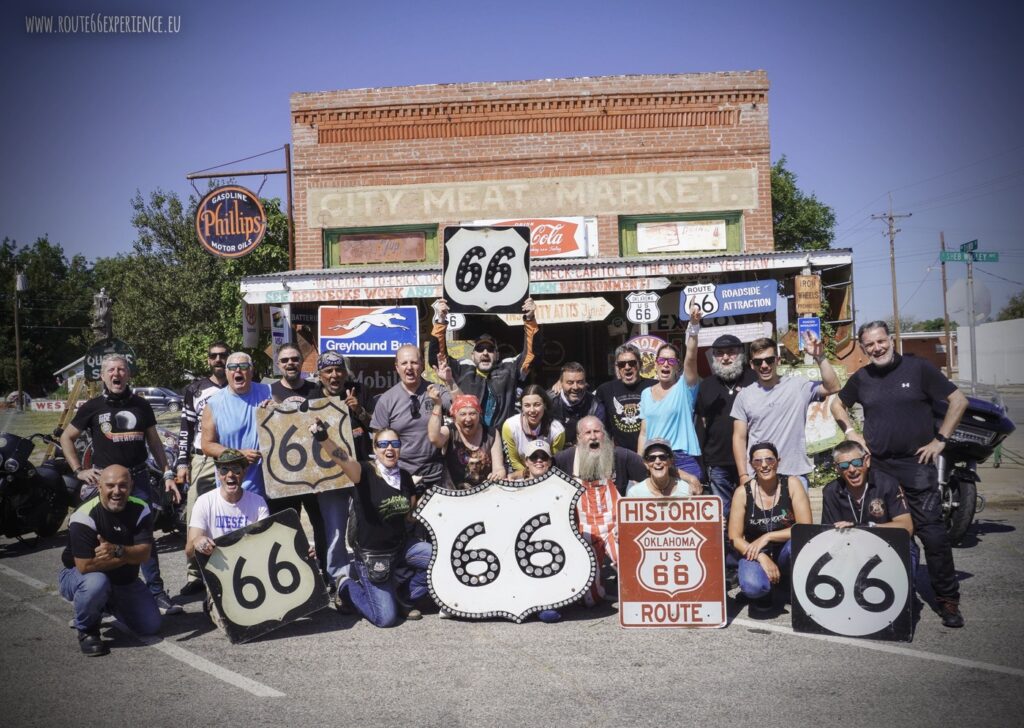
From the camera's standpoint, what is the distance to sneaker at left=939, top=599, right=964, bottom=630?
5598 millimetres

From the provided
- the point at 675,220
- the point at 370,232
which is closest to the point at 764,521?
the point at 675,220

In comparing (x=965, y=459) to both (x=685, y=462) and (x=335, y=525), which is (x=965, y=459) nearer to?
(x=685, y=462)

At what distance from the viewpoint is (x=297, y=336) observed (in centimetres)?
1582

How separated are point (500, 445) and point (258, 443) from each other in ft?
6.20

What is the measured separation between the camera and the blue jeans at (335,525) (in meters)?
6.69

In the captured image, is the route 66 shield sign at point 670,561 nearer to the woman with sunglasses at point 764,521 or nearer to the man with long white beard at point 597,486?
the woman with sunglasses at point 764,521

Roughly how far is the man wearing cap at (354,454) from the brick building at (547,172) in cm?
961

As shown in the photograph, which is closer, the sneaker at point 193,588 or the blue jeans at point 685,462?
the blue jeans at point 685,462

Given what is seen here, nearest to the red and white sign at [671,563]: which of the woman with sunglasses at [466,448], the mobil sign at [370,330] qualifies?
the woman with sunglasses at [466,448]

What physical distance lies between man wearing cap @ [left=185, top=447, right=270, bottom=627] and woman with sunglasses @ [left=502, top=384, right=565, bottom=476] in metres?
1.97

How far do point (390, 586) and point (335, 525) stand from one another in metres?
0.78

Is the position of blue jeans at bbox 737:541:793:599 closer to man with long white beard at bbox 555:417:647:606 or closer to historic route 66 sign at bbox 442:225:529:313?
man with long white beard at bbox 555:417:647:606

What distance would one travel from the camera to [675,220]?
16.8 meters

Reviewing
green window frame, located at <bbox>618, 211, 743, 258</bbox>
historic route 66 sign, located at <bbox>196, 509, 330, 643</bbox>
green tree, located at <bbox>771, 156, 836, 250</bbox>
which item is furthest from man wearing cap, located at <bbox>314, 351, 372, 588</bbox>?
green tree, located at <bbox>771, 156, 836, 250</bbox>
